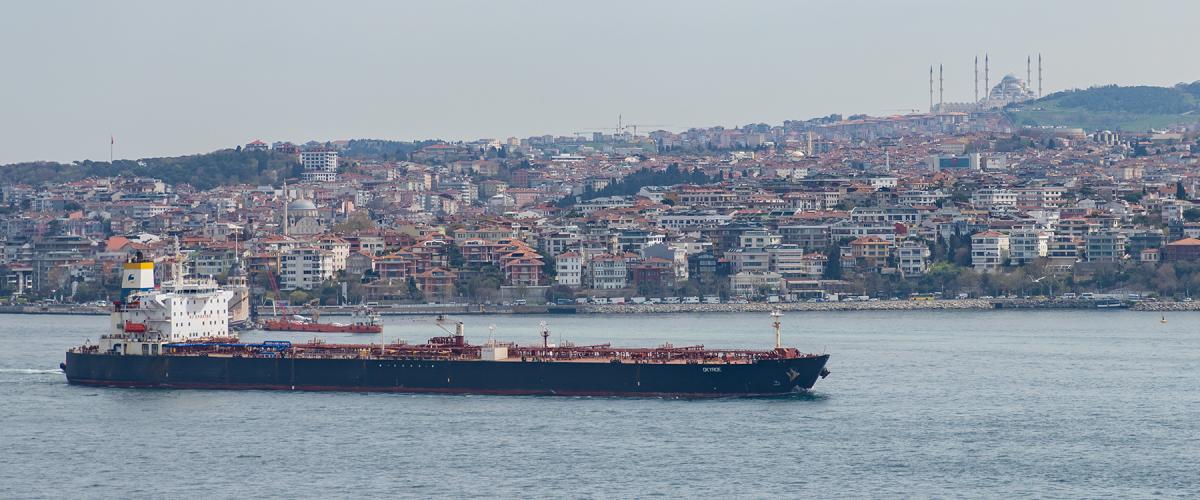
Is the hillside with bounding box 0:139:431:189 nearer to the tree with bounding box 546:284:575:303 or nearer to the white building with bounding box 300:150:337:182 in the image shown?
the white building with bounding box 300:150:337:182

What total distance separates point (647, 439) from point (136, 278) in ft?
51.9

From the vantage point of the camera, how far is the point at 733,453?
3334 cm

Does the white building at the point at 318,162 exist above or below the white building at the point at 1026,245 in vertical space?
above

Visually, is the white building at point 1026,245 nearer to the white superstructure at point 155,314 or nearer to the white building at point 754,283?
the white building at point 754,283

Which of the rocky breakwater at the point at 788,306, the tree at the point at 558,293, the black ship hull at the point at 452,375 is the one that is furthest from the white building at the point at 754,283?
the black ship hull at the point at 452,375

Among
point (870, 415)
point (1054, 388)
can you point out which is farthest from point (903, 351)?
point (870, 415)

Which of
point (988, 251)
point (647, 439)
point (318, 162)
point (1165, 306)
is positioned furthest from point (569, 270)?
point (318, 162)

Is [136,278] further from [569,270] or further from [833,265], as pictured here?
[833,265]

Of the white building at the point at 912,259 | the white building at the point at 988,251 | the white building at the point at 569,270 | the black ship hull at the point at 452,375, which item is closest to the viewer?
the black ship hull at the point at 452,375

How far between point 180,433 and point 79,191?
4261 inches

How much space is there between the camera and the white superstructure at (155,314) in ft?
147

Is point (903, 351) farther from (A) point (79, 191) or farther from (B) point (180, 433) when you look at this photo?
(A) point (79, 191)

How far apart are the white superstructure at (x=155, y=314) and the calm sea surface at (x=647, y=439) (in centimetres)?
140

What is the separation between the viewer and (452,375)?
42.0 m
